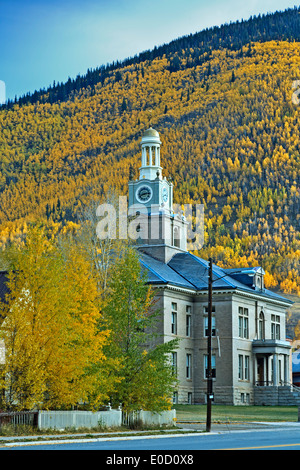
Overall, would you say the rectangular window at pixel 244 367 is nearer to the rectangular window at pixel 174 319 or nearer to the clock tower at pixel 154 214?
the rectangular window at pixel 174 319

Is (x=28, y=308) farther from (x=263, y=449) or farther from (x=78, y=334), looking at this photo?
(x=263, y=449)

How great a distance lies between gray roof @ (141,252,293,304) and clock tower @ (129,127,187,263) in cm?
147

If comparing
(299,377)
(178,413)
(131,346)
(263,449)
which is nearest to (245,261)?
(299,377)

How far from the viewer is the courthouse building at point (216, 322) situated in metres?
80.4

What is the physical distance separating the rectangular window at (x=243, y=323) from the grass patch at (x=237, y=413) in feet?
28.2

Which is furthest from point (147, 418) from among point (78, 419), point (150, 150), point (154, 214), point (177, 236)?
point (150, 150)

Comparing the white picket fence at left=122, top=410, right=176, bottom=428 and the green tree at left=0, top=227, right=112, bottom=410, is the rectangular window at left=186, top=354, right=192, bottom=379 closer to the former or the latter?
the white picket fence at left=122, top=410, right=176, bottom=428

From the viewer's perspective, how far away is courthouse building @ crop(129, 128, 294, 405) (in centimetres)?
8044

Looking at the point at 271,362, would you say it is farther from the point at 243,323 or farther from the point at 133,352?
the point at 133,352

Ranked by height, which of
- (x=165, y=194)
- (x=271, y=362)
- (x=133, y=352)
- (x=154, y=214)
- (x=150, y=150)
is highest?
(x=150, y=150)

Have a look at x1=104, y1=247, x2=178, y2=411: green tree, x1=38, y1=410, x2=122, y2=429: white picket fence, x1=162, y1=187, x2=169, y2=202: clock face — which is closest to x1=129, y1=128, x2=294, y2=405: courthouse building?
x1=162, y1=187, x2=169, y2=202: clock face

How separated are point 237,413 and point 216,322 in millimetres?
15089

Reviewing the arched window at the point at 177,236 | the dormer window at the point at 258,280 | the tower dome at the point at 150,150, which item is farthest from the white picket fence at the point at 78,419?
the tower dome at the point at 150,150

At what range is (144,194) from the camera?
9256 cm
